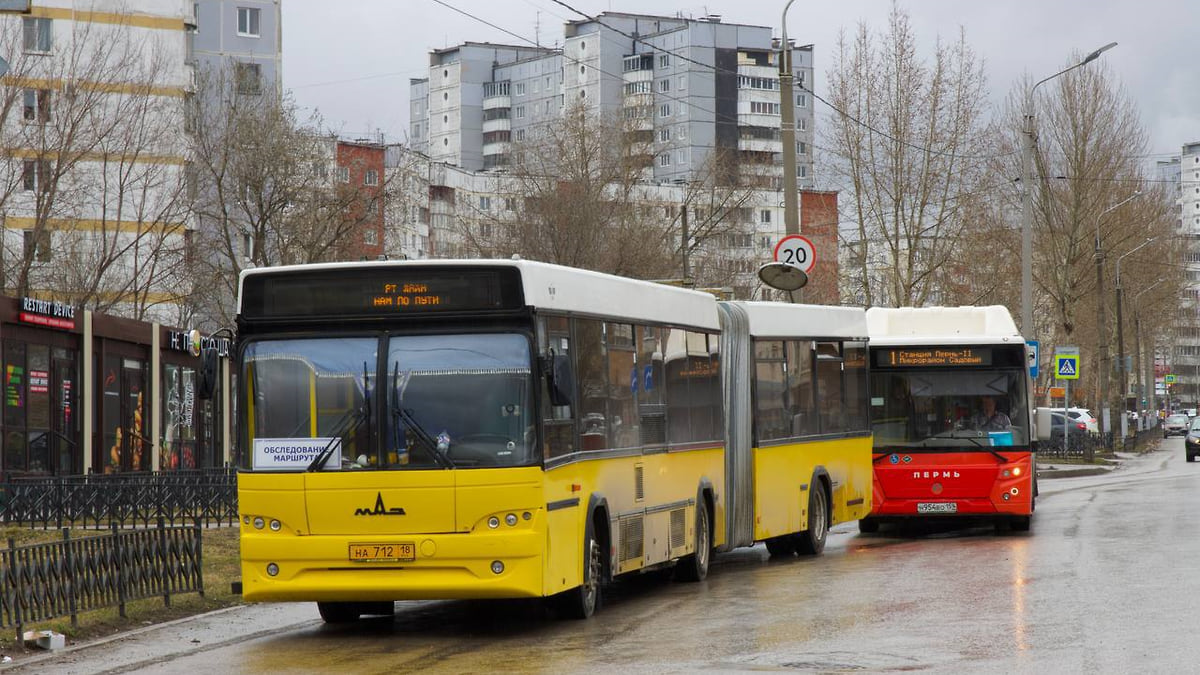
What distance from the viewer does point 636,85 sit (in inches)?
5551

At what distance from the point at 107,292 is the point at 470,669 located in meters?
45.3

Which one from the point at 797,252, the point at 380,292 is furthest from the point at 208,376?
the point at 797,252

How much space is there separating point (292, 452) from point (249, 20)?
258 ft

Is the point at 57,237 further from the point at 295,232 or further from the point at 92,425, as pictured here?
the point at 92,425

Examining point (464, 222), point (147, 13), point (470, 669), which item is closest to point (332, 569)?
point (470, 669)

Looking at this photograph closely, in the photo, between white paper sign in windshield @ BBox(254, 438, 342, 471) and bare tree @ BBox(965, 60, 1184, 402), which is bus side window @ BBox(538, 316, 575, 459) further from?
bare tree @ BBox(965, 60, 1184, 402)

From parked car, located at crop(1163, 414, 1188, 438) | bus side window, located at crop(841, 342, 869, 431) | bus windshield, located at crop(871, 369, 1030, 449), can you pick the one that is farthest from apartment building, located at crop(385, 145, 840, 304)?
parked car, located at crop(1163, 414, 1188, 438)

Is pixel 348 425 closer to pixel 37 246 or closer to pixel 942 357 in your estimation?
pixel 942 357

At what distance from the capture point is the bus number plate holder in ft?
41.6

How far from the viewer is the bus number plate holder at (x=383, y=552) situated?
12680 millimetres

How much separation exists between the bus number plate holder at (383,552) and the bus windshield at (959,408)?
1188cm

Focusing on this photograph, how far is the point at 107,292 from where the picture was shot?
54250mm

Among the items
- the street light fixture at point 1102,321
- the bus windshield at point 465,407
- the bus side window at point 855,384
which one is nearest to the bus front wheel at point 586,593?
the bus windshield at point 465,407

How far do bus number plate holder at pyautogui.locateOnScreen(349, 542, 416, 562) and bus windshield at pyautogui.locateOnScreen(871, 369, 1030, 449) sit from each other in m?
11.9
